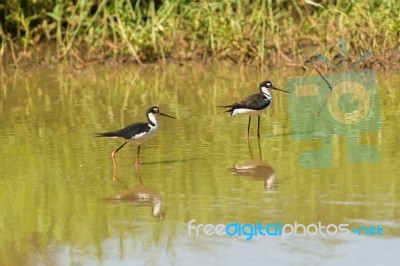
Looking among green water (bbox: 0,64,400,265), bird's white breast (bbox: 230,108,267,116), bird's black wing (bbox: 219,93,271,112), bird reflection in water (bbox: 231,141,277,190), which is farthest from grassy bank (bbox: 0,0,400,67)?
bird reflection in water (bbox: 231,141,277,190)

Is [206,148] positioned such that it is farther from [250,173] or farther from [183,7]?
[183,7]

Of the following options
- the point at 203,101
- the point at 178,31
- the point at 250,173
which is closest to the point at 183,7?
the point at 178,31

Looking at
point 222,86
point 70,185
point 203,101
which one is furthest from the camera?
point 222,86

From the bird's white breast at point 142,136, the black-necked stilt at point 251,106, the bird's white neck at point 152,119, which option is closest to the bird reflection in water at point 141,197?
the bird's white breast at point 142,136

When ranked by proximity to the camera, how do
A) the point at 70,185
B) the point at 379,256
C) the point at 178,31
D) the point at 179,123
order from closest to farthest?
1. the point at 379,256
2. the point at 70,185
3. the point at 179,123
4. the point at 178,31

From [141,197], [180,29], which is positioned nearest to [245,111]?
[141,197]

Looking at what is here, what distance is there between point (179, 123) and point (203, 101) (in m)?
1.48

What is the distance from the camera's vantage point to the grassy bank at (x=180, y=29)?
14797 mm

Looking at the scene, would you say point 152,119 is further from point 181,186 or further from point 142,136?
point 181,186

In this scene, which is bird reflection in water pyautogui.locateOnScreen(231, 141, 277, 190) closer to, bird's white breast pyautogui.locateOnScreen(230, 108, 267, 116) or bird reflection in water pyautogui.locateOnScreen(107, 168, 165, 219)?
bird reflection in water pyautogui.locateOnScreen(107, 168, 165, 219)

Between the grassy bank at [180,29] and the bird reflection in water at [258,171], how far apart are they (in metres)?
5.42

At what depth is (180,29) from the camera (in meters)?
15.8

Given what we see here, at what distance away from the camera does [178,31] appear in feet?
51.2

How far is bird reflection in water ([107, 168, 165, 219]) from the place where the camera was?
769 centimetres
